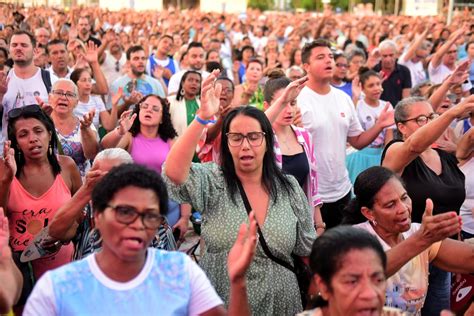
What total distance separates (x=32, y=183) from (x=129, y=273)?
6.70 ft

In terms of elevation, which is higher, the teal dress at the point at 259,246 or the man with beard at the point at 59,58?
the man with beard at the point at 59,58

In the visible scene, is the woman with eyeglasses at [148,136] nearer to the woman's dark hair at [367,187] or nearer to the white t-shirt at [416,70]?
the woman's dark hair at [367,187]

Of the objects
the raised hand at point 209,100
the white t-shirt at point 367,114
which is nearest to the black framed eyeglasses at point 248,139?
the raised hand at point 209,100

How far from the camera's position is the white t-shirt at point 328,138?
5.82m

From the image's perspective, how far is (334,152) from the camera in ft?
19.2

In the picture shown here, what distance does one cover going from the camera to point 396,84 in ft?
33.6

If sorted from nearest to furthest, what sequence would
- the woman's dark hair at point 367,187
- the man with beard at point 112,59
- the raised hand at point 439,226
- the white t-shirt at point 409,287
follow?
1. the raised hand at point 439,226
2. the white t-shirt at point 409,287
3. the woman's dark hair at point 367,187
4. the man with beard at point 112,59

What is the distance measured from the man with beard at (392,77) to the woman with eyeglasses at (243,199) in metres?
6.62

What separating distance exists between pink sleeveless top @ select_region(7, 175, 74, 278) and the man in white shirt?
2.25 meters

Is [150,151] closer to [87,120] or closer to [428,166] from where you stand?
[87,120]

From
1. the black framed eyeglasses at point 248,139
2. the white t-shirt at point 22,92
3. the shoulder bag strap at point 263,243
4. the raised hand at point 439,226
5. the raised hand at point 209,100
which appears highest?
the raised hand at point 209,100

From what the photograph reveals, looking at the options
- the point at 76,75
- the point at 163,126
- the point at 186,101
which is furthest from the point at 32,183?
the point at 186,101

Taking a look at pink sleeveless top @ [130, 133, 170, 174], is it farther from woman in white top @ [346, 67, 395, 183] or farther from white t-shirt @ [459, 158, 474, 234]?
white t-shirt @ [459, 158, 474, 234]

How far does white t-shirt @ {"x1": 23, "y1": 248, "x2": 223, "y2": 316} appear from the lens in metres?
2.45
